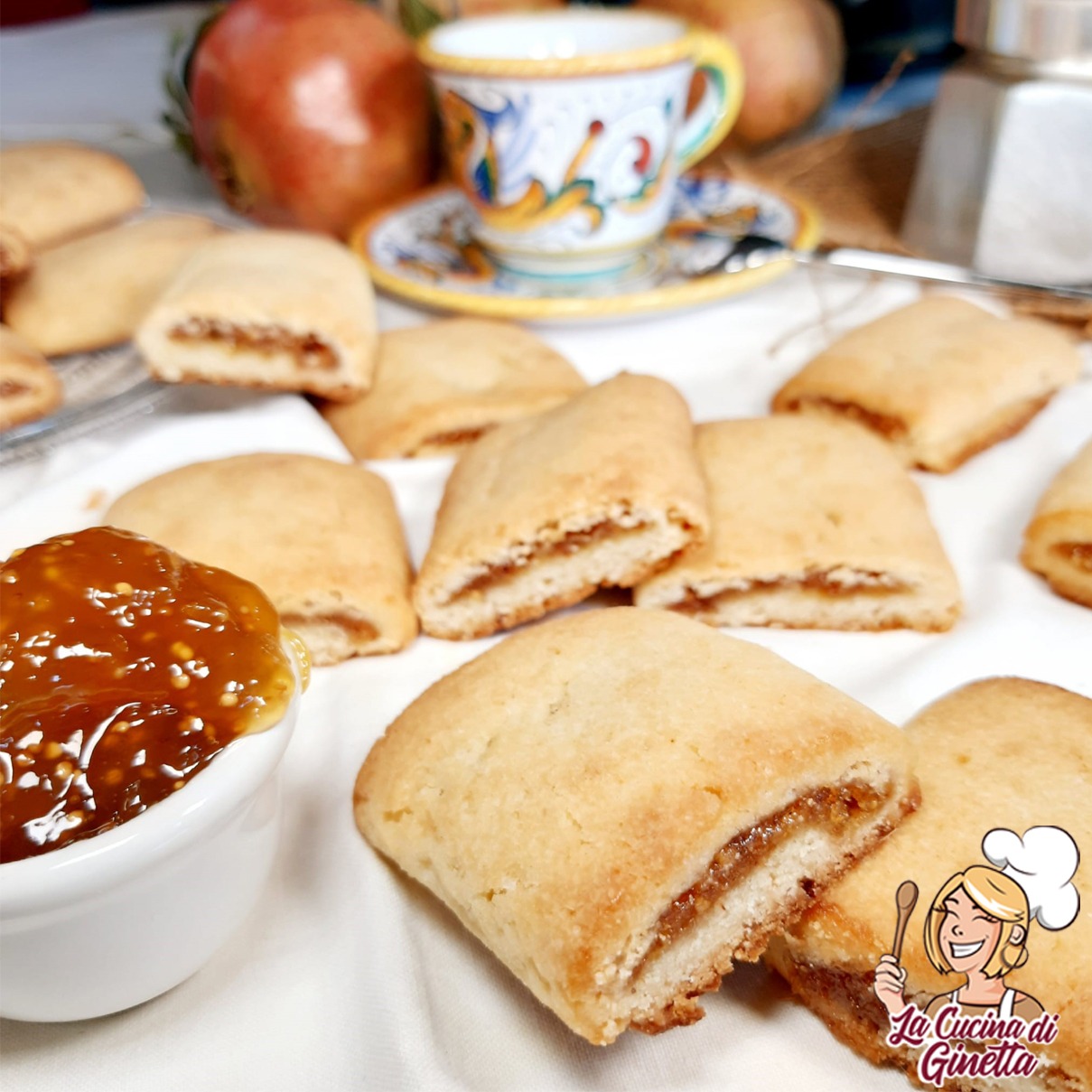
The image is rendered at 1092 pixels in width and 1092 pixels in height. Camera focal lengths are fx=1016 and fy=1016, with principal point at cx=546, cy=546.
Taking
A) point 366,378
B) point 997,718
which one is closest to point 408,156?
point 366,378

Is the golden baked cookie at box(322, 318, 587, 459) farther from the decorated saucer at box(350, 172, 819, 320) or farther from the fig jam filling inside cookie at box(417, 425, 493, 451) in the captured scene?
the decorated saucer at box(350, 172, 819, 320)

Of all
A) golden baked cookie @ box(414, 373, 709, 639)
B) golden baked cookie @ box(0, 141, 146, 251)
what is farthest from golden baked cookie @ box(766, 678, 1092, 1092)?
golden baked cookie @ box(0, 141, 146, 251)

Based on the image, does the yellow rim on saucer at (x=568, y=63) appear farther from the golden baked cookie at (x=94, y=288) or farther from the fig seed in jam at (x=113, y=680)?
the fig seed in jam at (x=113, y=680)

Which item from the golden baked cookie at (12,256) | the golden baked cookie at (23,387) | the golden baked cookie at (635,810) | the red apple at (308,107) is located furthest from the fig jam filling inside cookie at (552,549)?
the red apple at (308,107)

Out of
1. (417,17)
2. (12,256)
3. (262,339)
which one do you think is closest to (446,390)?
(262,339)

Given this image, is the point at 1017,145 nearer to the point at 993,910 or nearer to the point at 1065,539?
the point at 1065,539

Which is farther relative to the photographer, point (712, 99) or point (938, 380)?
point (712, 99)

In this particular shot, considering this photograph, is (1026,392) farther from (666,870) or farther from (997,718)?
(666,870)
